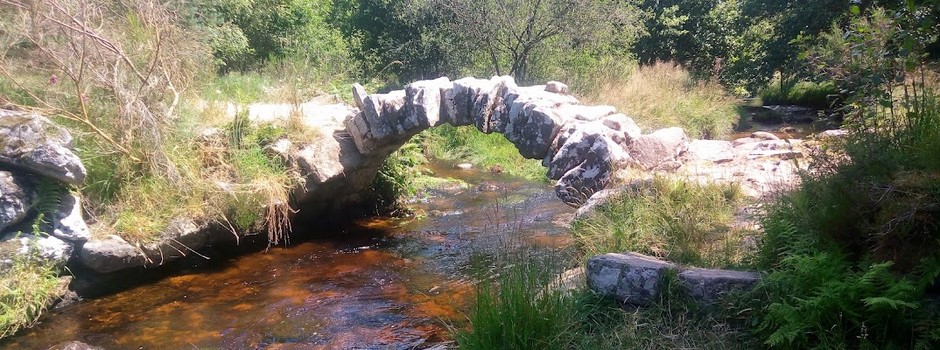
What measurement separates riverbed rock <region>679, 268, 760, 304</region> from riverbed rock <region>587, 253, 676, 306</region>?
5.4 inches

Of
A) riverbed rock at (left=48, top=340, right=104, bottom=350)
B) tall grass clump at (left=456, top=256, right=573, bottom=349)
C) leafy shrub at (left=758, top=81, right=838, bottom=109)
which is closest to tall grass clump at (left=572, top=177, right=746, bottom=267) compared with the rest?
tall grass clump at (left=456, top=256, right=573, bottom=349)

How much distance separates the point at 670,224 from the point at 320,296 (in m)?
3.16

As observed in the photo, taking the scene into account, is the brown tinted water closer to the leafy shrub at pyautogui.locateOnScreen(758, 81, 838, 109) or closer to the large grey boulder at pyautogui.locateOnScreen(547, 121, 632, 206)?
the large grey boulder at pyautogui.locateOnScreen(547, 121, 632, 206)

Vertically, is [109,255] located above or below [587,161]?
below

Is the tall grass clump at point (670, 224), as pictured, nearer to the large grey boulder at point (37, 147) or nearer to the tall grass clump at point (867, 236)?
the tall grass clump at point (867, 236)

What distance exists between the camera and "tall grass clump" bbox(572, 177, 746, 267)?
4523 millimetres

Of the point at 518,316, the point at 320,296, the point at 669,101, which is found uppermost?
the point at 669,101

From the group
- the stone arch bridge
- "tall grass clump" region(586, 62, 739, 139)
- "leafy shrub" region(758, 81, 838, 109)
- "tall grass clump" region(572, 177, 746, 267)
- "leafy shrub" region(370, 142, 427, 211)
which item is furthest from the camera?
"leafy shrub" region(758, 81, 838, 109)

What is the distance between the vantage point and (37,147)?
581 centimetres

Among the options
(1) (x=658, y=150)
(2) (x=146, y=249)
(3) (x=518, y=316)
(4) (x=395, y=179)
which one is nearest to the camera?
(3) (x=518, y=316)

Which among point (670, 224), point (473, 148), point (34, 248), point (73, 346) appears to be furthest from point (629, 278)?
point (473, 148)

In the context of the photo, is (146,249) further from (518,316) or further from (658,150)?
(658,150)

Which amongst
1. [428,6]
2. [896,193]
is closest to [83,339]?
[896,193]

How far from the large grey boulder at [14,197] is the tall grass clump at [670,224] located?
4.56m
